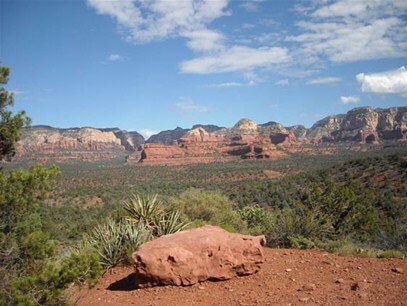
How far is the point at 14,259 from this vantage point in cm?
586

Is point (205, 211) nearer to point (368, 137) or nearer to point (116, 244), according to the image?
point (116, 244)

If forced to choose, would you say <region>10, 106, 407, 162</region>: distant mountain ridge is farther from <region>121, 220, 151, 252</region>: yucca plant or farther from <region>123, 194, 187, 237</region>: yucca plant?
<region>121, 220, 151, 252</region>: yucca plant

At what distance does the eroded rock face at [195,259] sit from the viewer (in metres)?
6.37

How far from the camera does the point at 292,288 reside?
19.8ft

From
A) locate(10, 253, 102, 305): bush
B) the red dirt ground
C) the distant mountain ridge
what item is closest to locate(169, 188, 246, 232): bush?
the red dirt ground

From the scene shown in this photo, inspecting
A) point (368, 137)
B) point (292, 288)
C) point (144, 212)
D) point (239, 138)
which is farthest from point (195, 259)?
point (368, 137)

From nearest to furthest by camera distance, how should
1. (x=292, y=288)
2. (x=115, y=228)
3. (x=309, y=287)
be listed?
(x=309, y=287), (x=292, y=288), (x=115, y=228)

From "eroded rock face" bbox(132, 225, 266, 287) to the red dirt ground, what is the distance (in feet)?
0.52

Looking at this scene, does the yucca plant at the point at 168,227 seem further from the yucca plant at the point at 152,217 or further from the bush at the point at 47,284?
the bush at the point at 47,284

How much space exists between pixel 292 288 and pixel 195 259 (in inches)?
74.0

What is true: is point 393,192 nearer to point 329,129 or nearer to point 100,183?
point 100,183

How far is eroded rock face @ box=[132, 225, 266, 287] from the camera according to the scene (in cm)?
637

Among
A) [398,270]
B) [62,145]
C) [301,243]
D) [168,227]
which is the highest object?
[62,145]

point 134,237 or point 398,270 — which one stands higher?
point 134,237
